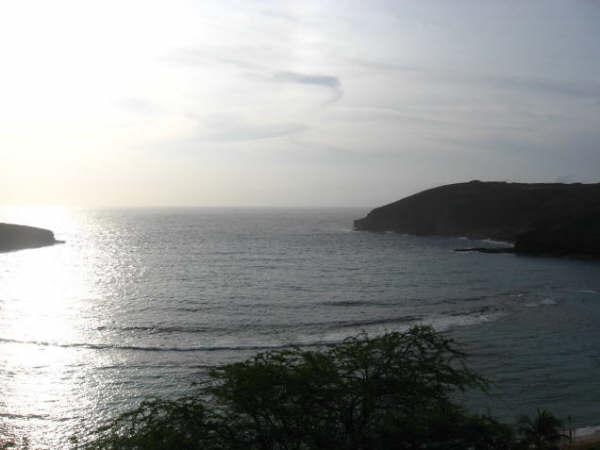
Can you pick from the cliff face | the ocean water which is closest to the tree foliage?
the ocean water

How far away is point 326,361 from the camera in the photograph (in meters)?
15.9

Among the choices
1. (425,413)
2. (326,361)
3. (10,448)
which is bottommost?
(10,448)

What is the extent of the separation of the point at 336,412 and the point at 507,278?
58.2 meters

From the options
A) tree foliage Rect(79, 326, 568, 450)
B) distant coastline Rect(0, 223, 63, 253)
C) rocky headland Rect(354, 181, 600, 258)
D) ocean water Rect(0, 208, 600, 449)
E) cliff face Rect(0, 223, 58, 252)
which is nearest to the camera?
tree foliage Rect(79, 326, 568, 450)

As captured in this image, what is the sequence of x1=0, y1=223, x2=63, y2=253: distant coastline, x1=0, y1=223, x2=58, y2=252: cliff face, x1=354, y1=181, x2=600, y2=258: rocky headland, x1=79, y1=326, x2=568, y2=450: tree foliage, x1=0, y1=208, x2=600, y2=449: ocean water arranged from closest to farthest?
x1=79, y1=326, x2=568, y2=450: tree foliage
x1=0, y1=208, x2=600, y2=449: ocean water
x1=0, y1=223, x2=63, y2=253: distant coastline
x1=0, y1=223, x2=58, y2=252: cliff face
x1=354, y1=181, x2=600, y2=258: rocky headland

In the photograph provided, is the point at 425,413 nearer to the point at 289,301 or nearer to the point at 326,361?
the point at 326,361

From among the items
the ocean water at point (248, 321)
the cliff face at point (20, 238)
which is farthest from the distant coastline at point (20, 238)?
the ocean water at point (248, 321)

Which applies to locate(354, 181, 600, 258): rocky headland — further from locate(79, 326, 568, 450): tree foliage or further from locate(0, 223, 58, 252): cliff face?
locate(79, 326, 568, 450): tree foliage

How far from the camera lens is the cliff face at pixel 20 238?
108 metres

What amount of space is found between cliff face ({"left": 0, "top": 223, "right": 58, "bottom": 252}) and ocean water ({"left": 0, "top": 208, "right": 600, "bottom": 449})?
2279cm

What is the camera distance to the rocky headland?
13438 cm

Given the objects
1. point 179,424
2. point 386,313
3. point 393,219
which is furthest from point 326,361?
point 393,219

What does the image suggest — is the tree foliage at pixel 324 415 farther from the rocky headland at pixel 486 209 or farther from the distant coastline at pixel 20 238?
the distant coastline at pixel 20 238

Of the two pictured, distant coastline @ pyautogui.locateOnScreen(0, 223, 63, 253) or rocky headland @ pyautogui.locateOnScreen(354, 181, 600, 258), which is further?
rocky headland @ pyautogui.locateOnScreen(354, 181, 600, 258)
